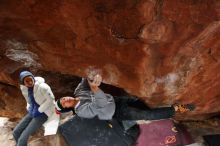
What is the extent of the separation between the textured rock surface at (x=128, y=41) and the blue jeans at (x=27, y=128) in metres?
0.66

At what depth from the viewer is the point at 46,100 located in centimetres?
411

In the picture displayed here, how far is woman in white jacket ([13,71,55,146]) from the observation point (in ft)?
13.3

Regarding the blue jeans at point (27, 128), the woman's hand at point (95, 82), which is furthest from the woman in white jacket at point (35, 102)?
the woman's hand at point (95, 82)

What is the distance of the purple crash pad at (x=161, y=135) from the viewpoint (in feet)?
16.0

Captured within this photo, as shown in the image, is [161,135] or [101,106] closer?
[101,106]

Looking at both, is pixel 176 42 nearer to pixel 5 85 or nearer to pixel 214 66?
pixel 214 66

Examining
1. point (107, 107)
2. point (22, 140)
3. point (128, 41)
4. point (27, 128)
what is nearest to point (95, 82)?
point (107, 107)

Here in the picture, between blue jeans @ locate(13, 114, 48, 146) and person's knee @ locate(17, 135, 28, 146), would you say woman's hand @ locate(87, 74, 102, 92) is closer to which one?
blue jeans @ locate(13, 114, 48, 146)

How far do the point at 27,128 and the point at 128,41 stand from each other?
1.74 metres

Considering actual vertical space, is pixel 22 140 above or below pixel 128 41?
below

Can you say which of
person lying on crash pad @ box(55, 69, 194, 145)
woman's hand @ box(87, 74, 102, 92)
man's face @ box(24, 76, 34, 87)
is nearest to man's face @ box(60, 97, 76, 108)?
person lying on crash pad @ box(55, 69, 194, 145)

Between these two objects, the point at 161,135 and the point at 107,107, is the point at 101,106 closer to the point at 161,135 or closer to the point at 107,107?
the point at 107,107

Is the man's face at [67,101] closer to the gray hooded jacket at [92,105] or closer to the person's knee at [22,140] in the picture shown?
the gray hooded jacket at [92,105]

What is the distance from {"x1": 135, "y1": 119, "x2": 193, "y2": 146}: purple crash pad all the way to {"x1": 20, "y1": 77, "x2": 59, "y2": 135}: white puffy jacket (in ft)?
4.20
